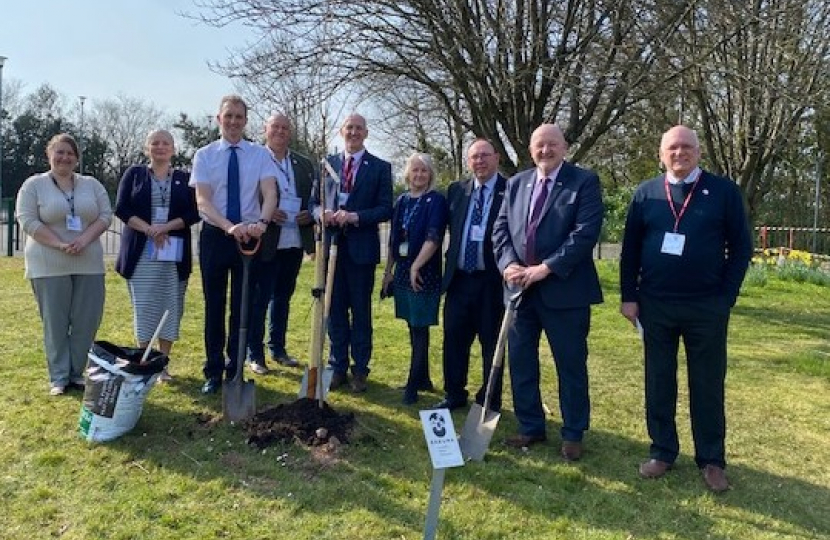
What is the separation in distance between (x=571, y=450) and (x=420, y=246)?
1.67m

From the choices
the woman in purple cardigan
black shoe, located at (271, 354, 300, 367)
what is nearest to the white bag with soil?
the woman in purple cardigan

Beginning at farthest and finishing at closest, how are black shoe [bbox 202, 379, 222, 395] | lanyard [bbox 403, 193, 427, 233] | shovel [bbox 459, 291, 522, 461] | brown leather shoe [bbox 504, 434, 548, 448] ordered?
black shoe [bbox 202, 379, 222, 395], lanyard [bbox 403, 193, 427, 233], brown leather shoe [bbox 504, 434, 548, 448], shovel [bbox 459, 291, 522, 461]

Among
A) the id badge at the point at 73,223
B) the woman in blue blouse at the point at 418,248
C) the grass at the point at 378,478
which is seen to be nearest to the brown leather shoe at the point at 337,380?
the grass at the point at 378,478

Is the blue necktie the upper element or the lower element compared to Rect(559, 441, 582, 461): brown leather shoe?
upper

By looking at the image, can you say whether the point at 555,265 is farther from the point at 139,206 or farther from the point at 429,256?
the point at 139,206

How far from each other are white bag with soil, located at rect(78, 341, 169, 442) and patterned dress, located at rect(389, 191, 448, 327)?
168cm

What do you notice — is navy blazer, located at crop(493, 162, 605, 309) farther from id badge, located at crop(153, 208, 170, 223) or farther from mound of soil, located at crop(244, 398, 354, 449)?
id badge, located at crop(153, 208, 170, 223)

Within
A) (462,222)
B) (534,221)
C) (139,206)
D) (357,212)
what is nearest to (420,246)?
(462,222)

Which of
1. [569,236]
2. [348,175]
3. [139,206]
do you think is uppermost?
[348,175]

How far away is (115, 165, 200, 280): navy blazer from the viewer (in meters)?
5.05

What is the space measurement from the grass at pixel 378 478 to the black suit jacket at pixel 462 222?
3.32ft

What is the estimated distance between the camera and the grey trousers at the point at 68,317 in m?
4.89

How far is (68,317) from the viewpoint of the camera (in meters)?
4.98

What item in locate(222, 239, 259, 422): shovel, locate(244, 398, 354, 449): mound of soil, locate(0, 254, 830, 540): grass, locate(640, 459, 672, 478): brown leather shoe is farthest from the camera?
locate(222, 239, 259, 422): shovel
